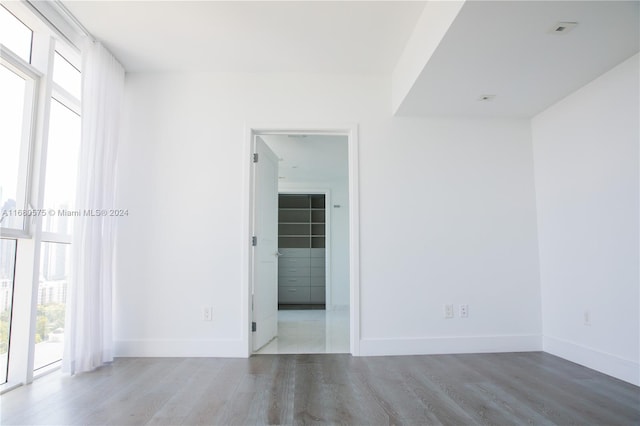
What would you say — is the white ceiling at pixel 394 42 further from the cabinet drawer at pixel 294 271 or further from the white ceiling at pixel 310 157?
the cabinet drawer at pixel 294 271

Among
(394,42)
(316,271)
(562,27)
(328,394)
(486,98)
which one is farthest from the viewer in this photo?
(316,271)

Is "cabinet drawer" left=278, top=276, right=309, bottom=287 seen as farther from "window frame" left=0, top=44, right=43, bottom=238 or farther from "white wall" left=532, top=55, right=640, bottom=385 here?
"window frame" left=0, top=44, right=43, bottom=238

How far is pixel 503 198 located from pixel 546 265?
0.70 meters

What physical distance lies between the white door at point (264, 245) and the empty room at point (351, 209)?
4cm

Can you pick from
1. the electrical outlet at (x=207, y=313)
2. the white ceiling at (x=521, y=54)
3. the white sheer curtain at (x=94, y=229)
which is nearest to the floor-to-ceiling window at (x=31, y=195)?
the white sheer curtain at (x=94, y=229)

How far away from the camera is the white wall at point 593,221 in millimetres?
2805

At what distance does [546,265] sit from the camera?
371 cm

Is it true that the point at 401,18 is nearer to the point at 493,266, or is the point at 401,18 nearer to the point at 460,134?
the point at 460,134

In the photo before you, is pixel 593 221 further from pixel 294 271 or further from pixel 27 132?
pixel 294 271

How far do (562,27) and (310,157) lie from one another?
4.05 m

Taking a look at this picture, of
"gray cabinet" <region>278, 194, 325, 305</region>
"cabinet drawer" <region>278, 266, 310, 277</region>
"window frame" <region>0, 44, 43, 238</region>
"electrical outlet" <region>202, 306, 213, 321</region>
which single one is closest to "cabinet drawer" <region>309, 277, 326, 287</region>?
"gray cabinet" <region>278, 194, 325, 305</region>

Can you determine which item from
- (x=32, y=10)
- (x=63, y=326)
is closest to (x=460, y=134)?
(x=32, y=10)

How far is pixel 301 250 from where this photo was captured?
331 inches

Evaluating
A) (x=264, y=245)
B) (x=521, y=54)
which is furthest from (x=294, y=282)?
(x=521, y=54)
